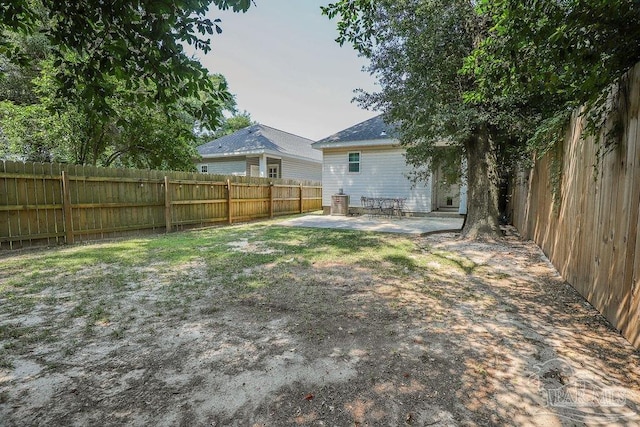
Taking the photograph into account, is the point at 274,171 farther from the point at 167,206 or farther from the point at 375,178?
the point at 167,206

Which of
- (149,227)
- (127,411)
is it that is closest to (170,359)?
(127,411)

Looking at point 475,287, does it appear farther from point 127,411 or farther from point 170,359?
point 127,411

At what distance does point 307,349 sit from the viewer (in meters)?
2.50

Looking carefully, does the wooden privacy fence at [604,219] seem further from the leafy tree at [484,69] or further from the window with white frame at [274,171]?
the window with white frame at [274,171]

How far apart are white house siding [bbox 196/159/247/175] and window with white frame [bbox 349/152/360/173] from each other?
6.62m

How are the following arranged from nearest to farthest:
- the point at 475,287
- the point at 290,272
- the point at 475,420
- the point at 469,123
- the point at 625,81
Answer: the point at 475,420, the point at 625,81, the point at 475,287, the point at 290,272, the point at 469,123

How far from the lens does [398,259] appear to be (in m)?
5.70

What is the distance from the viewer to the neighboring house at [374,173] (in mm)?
13000

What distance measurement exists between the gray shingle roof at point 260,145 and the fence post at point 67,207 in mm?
9226

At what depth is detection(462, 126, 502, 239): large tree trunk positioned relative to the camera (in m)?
7.27

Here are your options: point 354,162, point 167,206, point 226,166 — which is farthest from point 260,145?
point 167,206

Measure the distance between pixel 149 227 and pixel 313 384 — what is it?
8024 millimetres

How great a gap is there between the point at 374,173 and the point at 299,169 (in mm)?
5976

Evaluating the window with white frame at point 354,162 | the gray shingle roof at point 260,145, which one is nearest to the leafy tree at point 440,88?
the window with white frame at point 354,162
